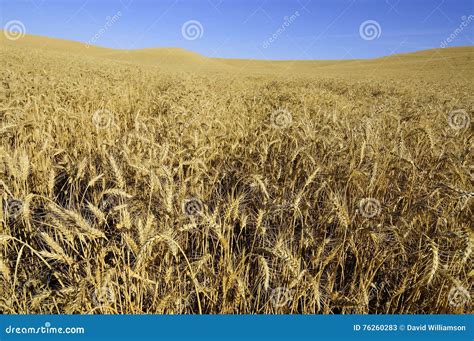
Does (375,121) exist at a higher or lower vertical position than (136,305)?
higher

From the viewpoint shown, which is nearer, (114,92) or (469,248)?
(469,248)

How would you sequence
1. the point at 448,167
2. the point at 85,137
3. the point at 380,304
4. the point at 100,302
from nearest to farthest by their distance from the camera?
the point at 100,302
the point at 380,304
the point at 448,167
the point at 85,137

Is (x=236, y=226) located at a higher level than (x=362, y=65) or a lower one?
lower

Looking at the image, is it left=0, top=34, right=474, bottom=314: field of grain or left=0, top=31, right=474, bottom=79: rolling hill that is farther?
left=0, top=31, right=474, bottom=79: rolling hill

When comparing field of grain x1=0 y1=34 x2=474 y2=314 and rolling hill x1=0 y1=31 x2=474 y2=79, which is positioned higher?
rolling hill x1=0 y1=31 x2=474 y2=79

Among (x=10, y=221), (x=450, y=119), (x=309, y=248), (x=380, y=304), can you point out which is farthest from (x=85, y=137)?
(x=450, y=119)

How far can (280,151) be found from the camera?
3129 mm

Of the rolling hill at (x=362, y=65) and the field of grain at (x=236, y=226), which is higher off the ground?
the rolling hill at (x=362, y=65)

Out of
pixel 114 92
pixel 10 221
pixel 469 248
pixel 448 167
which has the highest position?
pixel 114 92

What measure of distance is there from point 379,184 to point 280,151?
95 centimetres

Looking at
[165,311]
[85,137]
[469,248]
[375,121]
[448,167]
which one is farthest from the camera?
[375,121]

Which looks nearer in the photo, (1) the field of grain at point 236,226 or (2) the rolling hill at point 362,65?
(1) the field of grain at point 236,226

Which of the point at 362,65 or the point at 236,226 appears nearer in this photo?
the point at 236,226

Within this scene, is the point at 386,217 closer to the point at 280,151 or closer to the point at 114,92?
the point at 280,151
